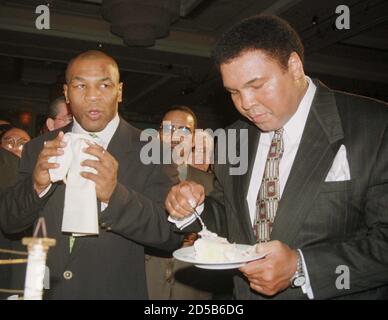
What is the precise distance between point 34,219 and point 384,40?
317 inches

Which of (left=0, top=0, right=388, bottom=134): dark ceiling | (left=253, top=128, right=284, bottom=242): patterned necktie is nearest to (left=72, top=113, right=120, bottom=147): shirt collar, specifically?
(left=253, top=128, right=284, bottom=242): patterned necktie

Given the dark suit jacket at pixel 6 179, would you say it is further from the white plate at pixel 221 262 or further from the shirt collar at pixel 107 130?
the white plate at pixel 221 262

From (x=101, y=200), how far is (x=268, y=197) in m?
0.68

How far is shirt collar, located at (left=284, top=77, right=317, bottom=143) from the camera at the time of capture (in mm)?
1838

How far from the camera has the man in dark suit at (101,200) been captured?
181 centimetres

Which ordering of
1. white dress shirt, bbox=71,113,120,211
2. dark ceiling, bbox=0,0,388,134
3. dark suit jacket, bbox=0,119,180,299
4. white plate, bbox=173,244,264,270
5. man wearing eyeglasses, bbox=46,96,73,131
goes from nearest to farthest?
white plate, bbox=173,244,264,270
dark suit jacket, bbox=0,119,180,299
white dress shirt, bbox=71,113,120,211
man wearing eyeglasses, bbox=46,96,73,131
dark ceiling, bbox=0,0,388,134

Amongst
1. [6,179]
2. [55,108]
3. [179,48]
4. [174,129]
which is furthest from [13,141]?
[179,48]

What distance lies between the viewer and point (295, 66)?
1824mm

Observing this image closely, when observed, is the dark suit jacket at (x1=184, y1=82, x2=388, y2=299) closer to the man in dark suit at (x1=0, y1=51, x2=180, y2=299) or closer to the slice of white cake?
the slice of white cake

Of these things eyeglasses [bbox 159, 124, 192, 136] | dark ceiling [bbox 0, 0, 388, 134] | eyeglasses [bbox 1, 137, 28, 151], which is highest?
dark ceiling [bbox 0, 0, 388, 134]

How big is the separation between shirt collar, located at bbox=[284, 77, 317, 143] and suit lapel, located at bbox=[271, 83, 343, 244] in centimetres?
8

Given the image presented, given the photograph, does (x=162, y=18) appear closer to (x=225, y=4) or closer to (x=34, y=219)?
(x=225, y=4)

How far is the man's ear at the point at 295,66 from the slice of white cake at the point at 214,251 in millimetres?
762
